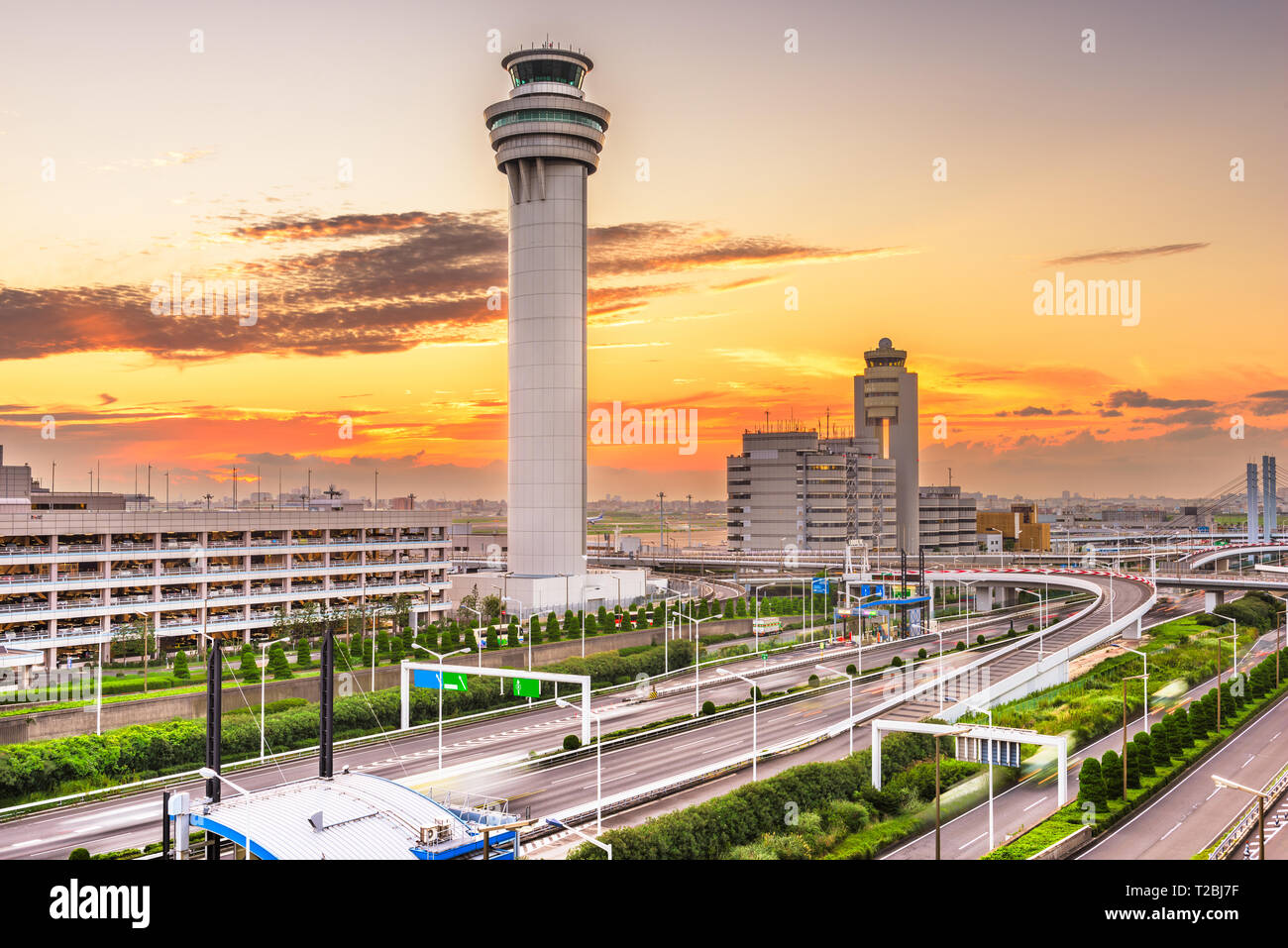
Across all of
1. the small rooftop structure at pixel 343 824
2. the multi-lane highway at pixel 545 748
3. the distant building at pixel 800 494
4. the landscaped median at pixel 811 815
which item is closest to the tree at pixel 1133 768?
the landscaped median at pixel 811 815

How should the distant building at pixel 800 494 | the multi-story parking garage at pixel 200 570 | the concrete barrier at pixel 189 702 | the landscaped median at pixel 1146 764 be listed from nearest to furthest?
1. the landscaped median at pixel 1146 764
2. the concrete barrier at pixel 189 702
3. the multi-story parking garage at pixel 200 570
4. the distant building at pixel 800 494

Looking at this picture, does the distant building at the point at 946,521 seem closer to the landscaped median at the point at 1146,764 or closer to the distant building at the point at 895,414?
the distant building at the point at 895,414

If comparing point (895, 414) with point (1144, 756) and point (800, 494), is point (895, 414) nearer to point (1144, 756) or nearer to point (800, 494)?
point (800, 494)

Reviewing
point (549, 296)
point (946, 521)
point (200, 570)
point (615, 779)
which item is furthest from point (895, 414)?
point (615, 779)

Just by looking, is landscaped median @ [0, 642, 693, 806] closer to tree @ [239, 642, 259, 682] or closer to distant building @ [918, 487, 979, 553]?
tree @ [239, 642, 259, 682]

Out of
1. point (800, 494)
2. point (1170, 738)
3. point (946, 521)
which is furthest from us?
point (946, 521)

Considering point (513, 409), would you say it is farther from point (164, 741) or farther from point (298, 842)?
point (298, 842)
